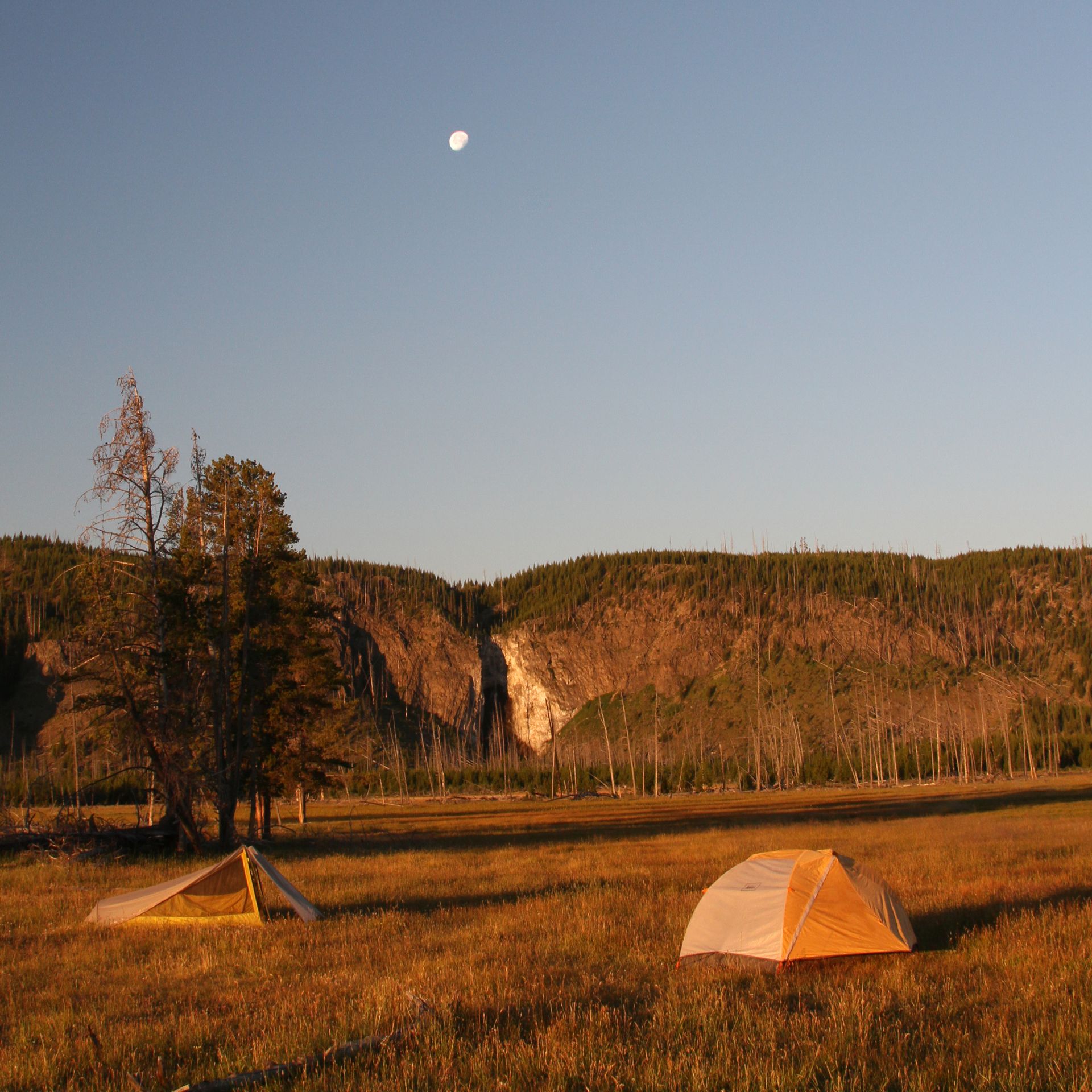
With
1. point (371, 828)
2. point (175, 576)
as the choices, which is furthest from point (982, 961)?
point (371, 828)

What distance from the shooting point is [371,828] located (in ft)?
150

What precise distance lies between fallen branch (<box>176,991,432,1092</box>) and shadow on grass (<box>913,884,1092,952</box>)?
7733mm

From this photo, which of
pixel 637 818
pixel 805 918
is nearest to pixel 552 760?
pixel 637 818

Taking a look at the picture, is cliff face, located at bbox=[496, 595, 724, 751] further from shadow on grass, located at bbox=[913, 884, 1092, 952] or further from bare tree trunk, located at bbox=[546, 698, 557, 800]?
shadow on grass, located at bbox=[913, 884, 1092, 952]

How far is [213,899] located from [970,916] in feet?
39.4

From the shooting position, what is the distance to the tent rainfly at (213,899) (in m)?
16.0

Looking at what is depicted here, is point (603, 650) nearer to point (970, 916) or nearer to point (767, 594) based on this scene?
point (767, 594)

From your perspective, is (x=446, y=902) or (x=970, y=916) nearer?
(x=970, y=916)

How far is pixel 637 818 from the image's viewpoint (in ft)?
166

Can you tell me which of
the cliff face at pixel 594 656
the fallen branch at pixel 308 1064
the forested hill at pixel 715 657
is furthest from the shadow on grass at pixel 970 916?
the cliff face at pixel 594 656

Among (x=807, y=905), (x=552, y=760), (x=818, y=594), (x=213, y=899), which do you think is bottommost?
(x=552, y=760)

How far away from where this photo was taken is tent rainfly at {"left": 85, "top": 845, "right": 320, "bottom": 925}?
1600 cm

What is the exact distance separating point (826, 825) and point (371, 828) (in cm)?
2000

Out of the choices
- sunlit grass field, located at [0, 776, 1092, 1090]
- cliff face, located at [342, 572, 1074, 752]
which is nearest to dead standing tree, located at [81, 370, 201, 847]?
sunlit grass field, located at [0, 776, 1092, 1090]
